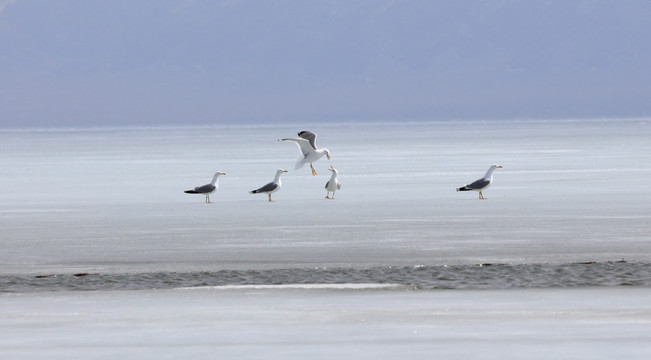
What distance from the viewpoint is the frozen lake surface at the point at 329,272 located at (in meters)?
10.9

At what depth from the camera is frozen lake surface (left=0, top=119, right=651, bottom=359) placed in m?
10.9

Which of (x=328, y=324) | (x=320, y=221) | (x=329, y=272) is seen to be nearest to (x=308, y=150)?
(x=320, y=221)

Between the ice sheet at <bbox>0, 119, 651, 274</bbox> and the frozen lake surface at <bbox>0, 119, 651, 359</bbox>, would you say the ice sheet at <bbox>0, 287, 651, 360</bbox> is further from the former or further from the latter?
the ice sheet at <bbox>0, 119, 651, 274</bbox>

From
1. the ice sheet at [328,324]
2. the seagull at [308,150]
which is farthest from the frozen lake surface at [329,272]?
the seagull at [308,150]

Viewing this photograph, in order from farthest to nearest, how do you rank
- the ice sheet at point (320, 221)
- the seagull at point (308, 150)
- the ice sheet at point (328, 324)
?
the seagull at point (308, 150) → the ice sheet at point (320, 221) → the ice sheet at point (328, 324)

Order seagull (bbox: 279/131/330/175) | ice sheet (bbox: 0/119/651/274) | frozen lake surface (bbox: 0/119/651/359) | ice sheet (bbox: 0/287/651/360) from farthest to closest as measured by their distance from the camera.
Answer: seagull (bbox: 279/131/330/175)
ice sheet (bbox: 0/119/651/274)
frozen lake surface (bbox: 0/119/651/359)
ice sheet (bbox: 0/287/651/360)

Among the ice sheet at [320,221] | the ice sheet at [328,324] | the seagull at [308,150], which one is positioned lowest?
the ice sheet at [328,324]

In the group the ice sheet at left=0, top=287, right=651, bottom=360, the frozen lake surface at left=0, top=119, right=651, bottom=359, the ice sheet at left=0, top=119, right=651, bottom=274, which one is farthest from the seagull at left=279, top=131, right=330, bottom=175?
the ice sheet at left=0, top=287, right=651, bottom=360

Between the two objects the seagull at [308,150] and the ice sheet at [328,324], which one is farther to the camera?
the seagull at [308,150]

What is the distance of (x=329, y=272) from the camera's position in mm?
15914

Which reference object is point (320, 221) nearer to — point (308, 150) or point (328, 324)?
point (328, 324)

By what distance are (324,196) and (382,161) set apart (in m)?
20.9

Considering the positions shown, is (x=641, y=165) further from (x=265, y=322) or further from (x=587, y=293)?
(x=265, y=322)

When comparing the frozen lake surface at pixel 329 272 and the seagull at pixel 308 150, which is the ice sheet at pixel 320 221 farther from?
the seagull at pixel 308 150
